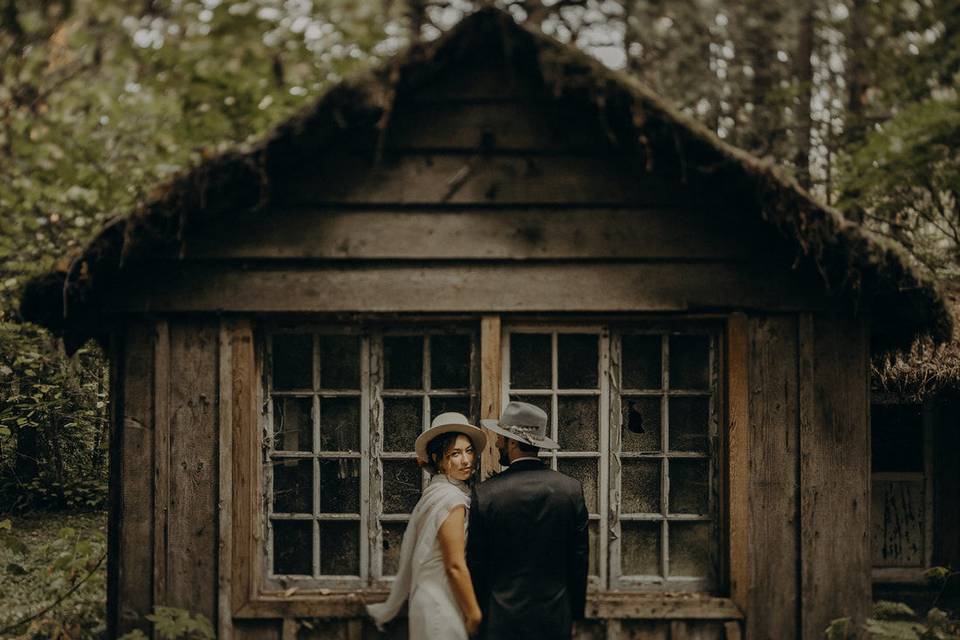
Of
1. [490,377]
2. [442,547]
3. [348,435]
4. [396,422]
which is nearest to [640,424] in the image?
[490,377]

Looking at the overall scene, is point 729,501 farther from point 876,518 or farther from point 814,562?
point 876,518

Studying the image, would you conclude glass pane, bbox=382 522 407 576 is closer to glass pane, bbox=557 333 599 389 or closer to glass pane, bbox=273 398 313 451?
glass pane, bbox=273 398 313 451

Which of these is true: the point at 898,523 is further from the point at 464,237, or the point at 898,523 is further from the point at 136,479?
the point at 136,479

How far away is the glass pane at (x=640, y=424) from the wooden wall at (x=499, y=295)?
0.47 meters

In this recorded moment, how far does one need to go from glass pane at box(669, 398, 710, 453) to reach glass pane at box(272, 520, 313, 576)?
7.18ft

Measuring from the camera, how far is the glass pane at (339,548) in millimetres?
5324

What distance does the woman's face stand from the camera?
4574 millimetres

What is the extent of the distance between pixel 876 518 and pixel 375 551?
20.0 feet

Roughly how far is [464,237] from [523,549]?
1779 mm

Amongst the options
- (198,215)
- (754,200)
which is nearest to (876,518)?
(754,200)

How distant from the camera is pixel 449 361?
5.38m

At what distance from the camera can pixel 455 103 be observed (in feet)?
17.1

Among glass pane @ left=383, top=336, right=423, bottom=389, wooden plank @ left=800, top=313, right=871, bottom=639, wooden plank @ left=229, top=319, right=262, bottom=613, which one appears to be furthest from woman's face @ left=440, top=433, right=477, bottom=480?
wooden plank @ left=800, top=313, right=871, bottom=639

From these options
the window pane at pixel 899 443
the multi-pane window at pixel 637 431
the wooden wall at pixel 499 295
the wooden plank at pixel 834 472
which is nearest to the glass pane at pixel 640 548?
the multi-pane window at pixel 637 431
